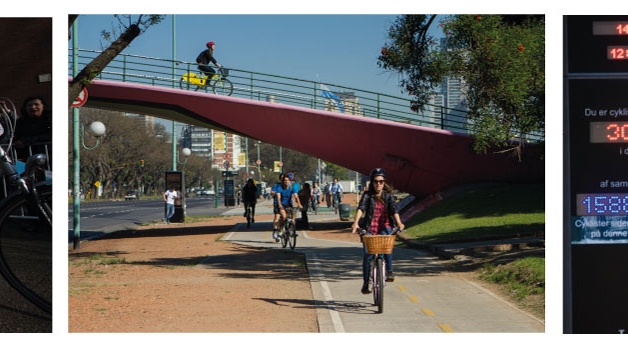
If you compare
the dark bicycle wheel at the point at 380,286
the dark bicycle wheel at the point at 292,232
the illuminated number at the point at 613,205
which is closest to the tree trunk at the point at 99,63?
the dark bicycle wheel at the point at 380,286

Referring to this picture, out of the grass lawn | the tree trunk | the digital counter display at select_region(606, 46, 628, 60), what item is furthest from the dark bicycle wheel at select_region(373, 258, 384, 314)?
the grass lawn

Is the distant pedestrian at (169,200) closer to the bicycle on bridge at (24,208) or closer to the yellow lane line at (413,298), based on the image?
the yellow lane line at (413,298)

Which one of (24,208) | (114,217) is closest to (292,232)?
(24,208)

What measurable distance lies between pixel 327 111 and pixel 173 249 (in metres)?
9.21

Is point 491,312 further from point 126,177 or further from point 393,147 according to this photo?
point 126,177

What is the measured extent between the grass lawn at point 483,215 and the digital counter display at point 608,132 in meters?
12.0

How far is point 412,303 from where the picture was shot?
9789mm

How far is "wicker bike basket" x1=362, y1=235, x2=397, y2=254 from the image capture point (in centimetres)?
912

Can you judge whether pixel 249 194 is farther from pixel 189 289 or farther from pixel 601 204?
pixel 601 204

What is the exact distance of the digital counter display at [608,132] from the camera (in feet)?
22.1

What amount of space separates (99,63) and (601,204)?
22.0ft

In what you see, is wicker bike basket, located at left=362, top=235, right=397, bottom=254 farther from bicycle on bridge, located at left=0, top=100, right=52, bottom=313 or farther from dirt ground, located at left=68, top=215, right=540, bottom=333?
bicycle on bridge, located at left=0, top=100, right=52, bottom=313

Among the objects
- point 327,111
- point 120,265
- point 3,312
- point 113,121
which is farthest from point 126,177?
point 3,312

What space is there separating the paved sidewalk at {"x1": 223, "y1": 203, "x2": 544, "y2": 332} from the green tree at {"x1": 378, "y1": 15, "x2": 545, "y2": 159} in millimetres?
3219
